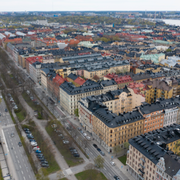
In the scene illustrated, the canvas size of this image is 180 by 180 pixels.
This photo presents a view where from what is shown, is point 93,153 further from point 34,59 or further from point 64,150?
point 34,59

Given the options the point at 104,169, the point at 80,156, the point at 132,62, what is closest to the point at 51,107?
the point at 80,156

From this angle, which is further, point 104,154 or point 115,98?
point 115,98

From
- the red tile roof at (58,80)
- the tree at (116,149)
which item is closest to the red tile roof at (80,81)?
the red tile roof at (58,80)

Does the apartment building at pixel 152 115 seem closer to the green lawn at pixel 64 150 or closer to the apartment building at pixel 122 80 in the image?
the green lawn at pixel 64 150

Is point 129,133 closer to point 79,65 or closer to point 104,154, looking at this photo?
point 104,154

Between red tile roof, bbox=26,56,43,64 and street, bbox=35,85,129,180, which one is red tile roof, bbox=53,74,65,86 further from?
red tile roof, bbox=26,56,43,64

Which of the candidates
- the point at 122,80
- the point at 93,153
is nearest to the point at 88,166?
the point at 93,153

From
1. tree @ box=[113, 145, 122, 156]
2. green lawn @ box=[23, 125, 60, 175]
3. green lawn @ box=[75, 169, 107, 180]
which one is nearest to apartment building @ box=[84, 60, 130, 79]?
green lawn @ box=[23, 125, 60, 175]

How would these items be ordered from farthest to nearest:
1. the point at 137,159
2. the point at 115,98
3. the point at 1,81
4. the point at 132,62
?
the point at 132,62
the point at 1,81
the point at 115,98
the point at 137,159
